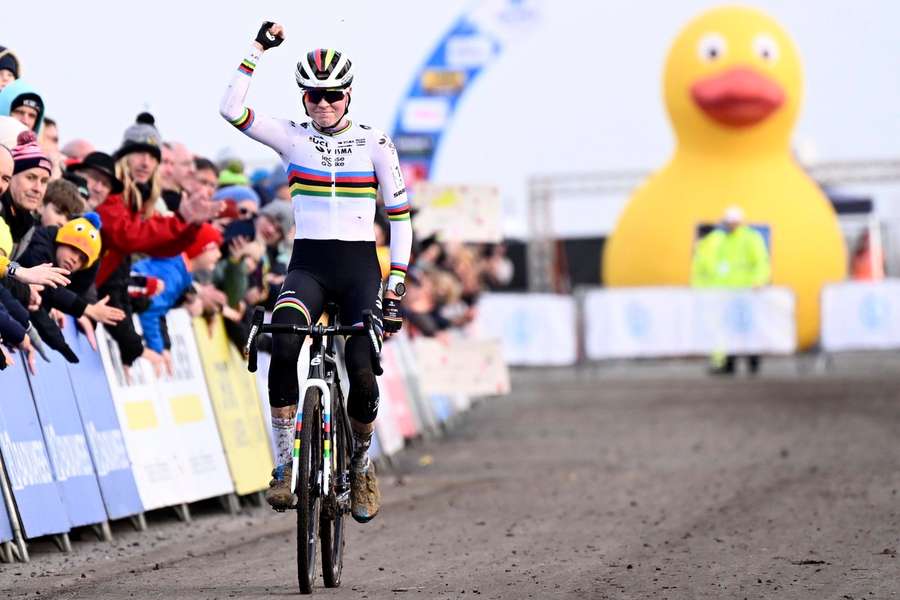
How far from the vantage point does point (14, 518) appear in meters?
9.05

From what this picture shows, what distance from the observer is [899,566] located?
8523 millimetres

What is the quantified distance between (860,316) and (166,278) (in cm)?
1943

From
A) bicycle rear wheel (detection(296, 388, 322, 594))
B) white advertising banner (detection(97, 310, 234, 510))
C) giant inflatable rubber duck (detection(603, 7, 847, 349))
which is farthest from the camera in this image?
giant inflatable rubber duck (detection(603, 7, 847, 349))

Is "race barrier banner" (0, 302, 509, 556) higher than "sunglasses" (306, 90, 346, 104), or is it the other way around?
"sunglasses" (306, 90, 346, 104)

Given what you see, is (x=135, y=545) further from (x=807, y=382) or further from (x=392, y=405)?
(x=807, y=382)

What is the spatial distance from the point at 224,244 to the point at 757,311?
1652 cm

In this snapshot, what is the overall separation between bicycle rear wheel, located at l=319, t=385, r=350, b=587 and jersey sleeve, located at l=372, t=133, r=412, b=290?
0.75 metres

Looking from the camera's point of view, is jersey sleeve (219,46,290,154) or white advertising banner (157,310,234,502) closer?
jersey sleeve (219,46,290,154)

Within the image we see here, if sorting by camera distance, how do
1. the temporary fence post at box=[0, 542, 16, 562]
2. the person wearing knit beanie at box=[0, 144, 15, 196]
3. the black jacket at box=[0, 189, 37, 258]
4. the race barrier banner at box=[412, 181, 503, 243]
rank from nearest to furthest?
the person wearing knit beanie at box=[0, 144, 15, 196], the temporary fence post at box=[0, 542, 16, 562], the black jacket at box=[0, 189, 37, 258], the race barrier banner at box=[412, 181, 503, 243]

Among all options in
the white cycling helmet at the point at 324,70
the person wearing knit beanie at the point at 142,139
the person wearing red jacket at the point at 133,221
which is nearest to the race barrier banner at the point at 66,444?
the person wearing red jacket at the point at 133,221

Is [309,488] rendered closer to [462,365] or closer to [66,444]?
[66,444]

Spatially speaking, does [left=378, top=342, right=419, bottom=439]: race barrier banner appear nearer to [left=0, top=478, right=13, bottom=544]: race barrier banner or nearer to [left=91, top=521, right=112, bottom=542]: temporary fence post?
[left=91, top=521, right=112, bottom=542]: temporary fence post

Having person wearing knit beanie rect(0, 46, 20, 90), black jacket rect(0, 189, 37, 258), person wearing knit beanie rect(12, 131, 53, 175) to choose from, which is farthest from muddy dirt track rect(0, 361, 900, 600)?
person wearing knit beanie rect(0, 46, 20, 90)

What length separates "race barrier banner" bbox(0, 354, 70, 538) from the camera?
9133 millimetres
